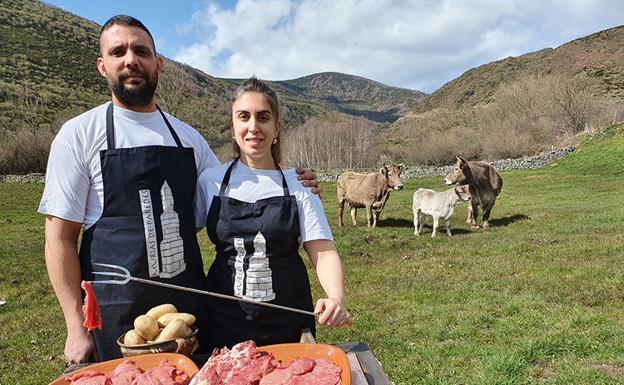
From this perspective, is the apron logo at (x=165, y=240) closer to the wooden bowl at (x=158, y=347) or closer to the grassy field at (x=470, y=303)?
the wooden bowl at (x=158, y=347)

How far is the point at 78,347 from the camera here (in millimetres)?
2400

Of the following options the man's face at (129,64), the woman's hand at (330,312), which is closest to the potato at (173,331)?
the woman's hand at (330,312)

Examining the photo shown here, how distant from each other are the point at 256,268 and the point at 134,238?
25.9 inches

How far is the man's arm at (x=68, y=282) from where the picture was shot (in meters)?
2.41

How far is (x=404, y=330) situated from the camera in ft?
22.1

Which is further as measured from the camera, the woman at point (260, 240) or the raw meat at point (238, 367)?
the woman at point (260, 240)

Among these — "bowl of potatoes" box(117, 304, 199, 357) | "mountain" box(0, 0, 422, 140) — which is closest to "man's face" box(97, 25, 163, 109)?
"bowl of potatoes" box(117, 304, 199, 357)

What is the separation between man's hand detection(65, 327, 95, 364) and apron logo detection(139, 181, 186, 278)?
0.44 meters

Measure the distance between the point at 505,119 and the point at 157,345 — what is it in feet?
239

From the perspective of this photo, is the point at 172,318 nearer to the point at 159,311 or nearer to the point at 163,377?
the point at 159,311

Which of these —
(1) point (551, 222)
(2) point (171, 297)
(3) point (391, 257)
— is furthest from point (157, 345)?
(1) point (551, 222)

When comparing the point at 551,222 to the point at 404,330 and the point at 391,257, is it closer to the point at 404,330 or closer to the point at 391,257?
the point at 391,257

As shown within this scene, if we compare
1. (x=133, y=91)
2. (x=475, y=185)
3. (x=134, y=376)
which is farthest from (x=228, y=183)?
(x=475, y=185)

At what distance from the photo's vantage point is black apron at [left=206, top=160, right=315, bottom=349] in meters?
2.61
